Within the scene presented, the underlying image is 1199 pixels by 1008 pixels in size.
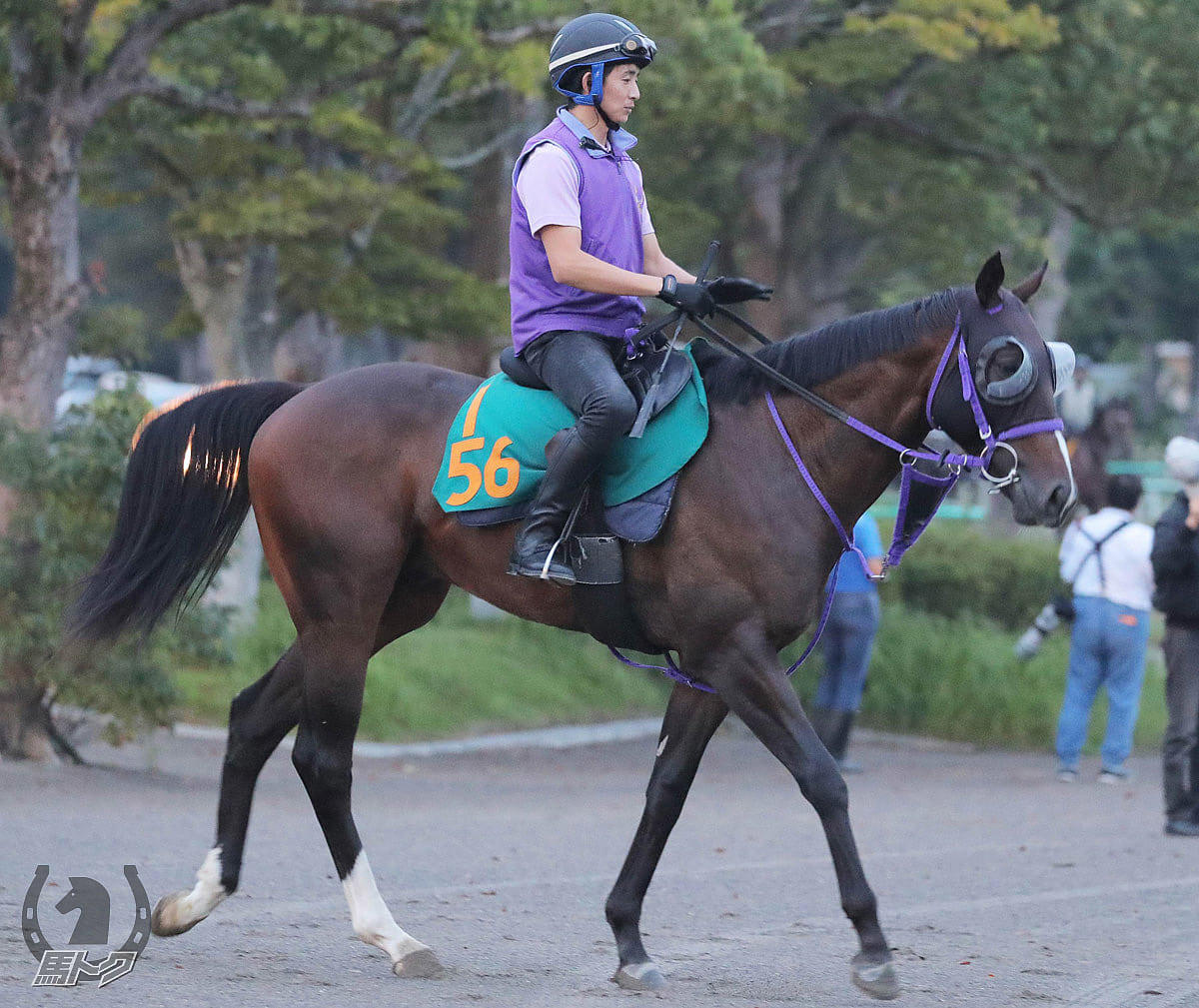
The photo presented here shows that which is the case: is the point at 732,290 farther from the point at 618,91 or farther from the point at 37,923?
the point at 37,923

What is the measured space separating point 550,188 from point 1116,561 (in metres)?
7.54

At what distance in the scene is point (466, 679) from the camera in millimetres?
15188

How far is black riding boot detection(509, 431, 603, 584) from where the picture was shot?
5.57 metres

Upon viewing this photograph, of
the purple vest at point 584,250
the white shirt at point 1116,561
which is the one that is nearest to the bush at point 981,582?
the white shirt at point 1116,561

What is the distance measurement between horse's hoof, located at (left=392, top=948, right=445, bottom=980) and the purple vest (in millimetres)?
2037

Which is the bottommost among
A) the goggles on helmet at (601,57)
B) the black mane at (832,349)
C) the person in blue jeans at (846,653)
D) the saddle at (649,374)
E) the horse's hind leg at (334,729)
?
the person in blue jeans at (846,653)

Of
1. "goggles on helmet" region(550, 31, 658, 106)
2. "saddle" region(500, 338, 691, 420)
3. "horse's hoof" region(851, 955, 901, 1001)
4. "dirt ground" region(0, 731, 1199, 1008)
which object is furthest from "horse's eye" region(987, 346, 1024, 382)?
"dirt ground" region(0, 731, 1199, 1008)

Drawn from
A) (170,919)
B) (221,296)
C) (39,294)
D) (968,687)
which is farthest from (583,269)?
(968,687)

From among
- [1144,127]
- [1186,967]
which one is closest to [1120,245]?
[1144,127]

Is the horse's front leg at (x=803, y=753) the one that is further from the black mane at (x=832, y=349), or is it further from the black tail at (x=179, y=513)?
the black tail at (x=179, y=513)

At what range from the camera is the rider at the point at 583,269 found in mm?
5574

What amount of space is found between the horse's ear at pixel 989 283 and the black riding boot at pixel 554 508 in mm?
1311

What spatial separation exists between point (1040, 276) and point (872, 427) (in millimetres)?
703

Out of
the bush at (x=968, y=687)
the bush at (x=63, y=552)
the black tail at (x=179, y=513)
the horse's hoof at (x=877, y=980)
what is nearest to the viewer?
the horse's hoof at (x=877, y=980)
